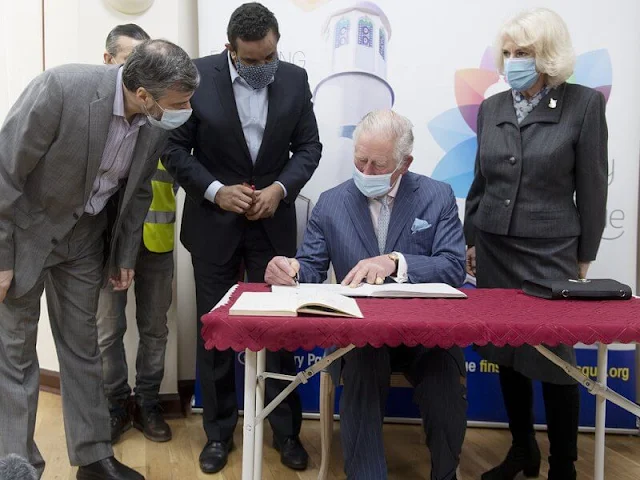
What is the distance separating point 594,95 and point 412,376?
1067mm

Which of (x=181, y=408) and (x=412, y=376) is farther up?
(x=412, y=376)

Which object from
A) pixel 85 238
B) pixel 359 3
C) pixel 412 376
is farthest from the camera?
pixel 359 3

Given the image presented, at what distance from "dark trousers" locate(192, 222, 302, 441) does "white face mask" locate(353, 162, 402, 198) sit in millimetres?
524

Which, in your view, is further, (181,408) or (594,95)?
(181,408)

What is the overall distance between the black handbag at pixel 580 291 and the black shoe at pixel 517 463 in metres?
0.75

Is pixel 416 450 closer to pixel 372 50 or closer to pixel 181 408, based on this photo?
pixel 181 408

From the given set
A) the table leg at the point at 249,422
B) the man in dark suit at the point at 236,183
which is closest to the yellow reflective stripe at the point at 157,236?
the man in dark suit at the point at 236,183

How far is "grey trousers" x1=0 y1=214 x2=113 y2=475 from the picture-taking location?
5.97ft

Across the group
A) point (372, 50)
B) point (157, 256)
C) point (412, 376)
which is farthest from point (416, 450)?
point (372, 50)

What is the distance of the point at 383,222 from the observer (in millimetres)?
1963

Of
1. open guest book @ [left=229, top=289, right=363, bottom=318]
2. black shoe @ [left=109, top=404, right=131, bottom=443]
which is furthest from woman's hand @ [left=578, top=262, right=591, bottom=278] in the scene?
black shoe @ [left=109, top=404, right=131, bottom=443]

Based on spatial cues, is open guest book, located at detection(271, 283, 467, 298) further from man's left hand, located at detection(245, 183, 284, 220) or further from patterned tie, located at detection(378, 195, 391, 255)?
man's left hand, located at detection(245, 183, 284, 220)

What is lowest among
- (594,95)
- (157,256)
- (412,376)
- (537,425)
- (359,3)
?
(537,425)

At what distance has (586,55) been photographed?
2617 mm
